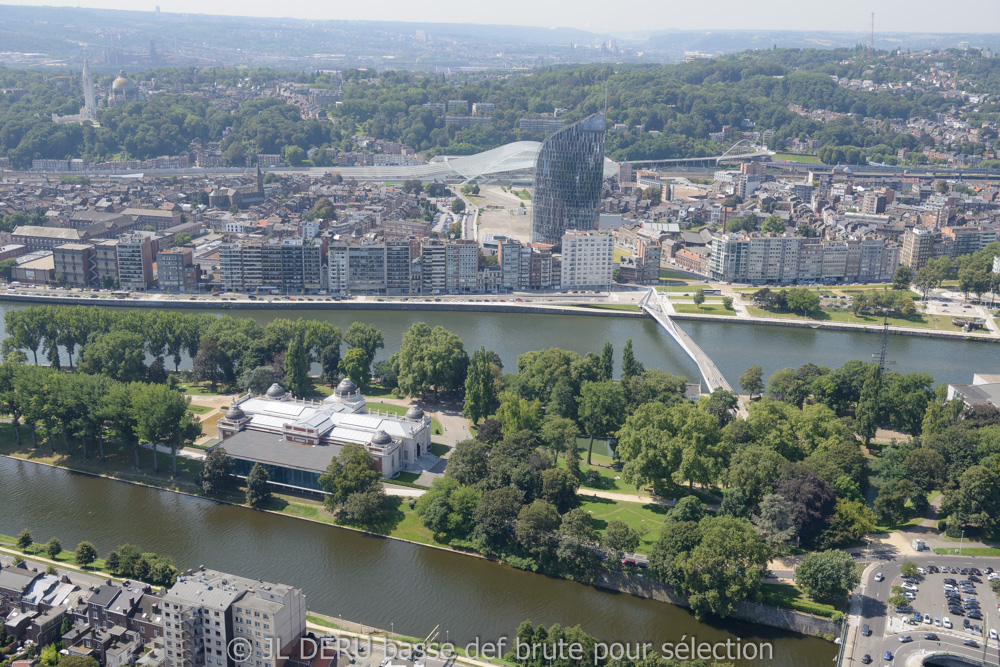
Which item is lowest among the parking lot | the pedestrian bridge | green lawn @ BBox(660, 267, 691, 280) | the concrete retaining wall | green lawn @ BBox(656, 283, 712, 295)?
the concrete retaining wall

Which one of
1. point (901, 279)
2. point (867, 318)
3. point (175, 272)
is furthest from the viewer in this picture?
point (901, 279)

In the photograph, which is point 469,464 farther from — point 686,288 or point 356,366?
point 686,288

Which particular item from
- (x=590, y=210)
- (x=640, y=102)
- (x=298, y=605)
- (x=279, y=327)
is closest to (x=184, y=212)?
(x=590, y=210)

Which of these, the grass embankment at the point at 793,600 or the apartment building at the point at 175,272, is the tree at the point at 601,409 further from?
the apartment building at the point at 175,272

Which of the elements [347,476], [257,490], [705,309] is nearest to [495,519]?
[347,476]

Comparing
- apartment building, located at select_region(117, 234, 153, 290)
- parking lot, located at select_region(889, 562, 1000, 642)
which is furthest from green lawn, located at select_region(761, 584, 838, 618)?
apartment building, located at select_region(117, 234, 153, 290)

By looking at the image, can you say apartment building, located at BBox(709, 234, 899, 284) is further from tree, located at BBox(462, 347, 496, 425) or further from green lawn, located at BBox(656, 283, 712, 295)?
tree, located at BBox(462, 347, 496, 425)

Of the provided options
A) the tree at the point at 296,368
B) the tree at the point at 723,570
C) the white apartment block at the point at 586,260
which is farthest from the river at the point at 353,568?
the white apartment block at the point at 586,260
